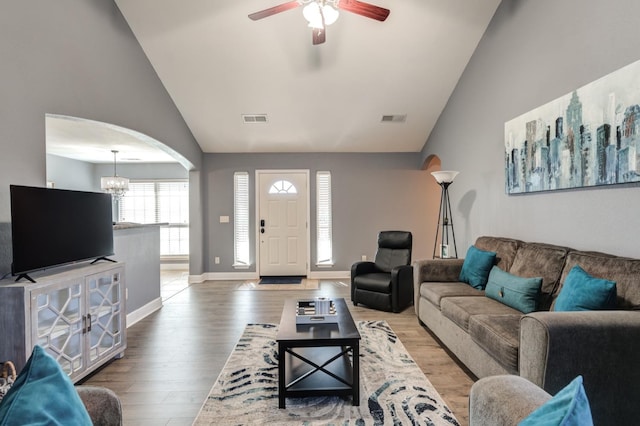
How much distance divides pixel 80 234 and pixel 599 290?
3641 millimetres

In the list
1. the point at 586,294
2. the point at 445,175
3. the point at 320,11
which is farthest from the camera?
the point at 445,175

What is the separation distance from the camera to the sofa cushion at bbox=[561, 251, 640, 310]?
6.02ft

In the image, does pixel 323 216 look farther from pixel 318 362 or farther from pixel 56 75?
pixel 56 75

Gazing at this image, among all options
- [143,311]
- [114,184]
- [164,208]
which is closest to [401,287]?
[143,311]

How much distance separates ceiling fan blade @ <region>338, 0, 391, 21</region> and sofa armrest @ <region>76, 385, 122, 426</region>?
279cm

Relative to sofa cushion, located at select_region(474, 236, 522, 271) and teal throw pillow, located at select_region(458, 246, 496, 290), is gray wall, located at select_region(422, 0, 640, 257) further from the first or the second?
teal throw pillow, located at select_region(458, 246, 496, 290)

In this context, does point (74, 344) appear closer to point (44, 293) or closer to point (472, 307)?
point (44, 293)

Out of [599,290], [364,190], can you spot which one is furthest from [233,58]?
[599,290]

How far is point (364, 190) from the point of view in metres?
6.07

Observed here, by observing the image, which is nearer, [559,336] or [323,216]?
[559,336]

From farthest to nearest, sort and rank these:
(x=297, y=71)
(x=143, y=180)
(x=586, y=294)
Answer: (x=143, y=180), (x=297, y=71), (x=586, y=294)

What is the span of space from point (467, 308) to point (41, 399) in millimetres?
2595

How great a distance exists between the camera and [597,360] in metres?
1.59

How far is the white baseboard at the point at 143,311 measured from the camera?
3.69 meters
